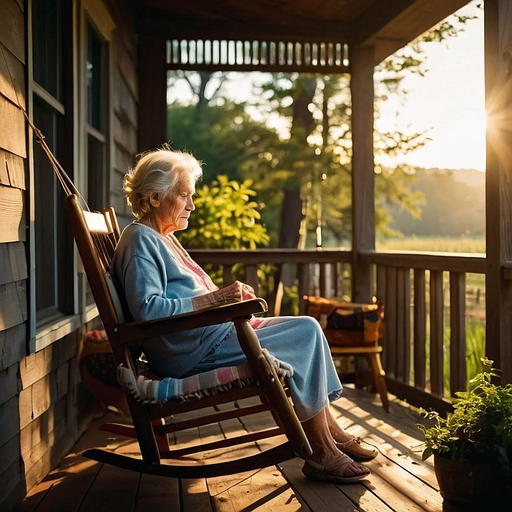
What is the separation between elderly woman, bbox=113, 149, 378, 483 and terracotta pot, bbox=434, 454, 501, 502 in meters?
0.41

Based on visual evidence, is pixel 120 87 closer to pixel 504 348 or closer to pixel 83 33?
pixel 83 33

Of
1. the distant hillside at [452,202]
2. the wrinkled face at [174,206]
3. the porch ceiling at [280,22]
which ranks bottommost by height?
the wrinkled face at [174,206]

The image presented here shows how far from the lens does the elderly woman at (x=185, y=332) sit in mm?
2584

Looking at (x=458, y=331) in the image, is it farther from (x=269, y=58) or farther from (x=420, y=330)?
(x=269, y=58)

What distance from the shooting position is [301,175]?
12.0 meters

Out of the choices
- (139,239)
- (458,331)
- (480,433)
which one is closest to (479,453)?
(480,433)

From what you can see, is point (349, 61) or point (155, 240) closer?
point (155, 240)

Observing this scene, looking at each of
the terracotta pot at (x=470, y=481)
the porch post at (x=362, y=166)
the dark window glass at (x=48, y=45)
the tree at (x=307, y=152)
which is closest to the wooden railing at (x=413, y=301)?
the porch post at (x=362, y=166)

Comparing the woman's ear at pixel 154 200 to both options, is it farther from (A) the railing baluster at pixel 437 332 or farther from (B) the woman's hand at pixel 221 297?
(A) the railing baluster at pixel 437 332

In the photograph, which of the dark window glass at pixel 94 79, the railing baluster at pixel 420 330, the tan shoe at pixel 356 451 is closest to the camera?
the tan shoe at pixel 356 451

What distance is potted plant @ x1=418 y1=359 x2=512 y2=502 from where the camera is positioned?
8.05 feet

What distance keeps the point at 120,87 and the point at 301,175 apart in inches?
288

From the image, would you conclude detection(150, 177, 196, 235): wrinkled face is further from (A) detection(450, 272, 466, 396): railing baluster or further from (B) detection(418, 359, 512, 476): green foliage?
(A) detection(450, 272, 466, 396): railing baluster

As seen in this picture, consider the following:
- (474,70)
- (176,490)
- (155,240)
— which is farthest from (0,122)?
(474,70)
